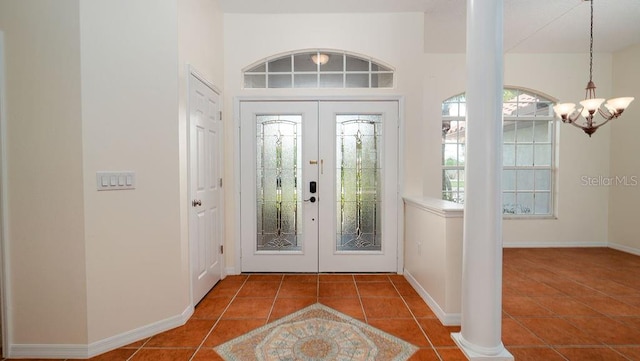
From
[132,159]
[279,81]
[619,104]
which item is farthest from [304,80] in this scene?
[619,104]

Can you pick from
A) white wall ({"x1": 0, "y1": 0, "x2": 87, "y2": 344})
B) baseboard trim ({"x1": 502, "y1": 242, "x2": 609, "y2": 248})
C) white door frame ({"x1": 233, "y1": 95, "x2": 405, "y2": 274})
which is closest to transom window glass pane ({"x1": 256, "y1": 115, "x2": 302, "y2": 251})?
white door frame ({"x1": 233, "y1": 95, "x2": 405, "y2": 274})

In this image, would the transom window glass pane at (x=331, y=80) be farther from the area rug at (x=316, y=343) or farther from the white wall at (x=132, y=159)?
the area rug at (x=316, y=343)

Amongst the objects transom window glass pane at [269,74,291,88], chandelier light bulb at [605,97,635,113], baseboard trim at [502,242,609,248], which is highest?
transom window glass pane at [269,74,291,88]

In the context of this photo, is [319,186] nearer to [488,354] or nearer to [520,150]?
[488,354]

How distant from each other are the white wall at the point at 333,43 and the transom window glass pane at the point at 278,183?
0.34 meters

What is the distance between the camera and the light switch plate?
6.84 ft

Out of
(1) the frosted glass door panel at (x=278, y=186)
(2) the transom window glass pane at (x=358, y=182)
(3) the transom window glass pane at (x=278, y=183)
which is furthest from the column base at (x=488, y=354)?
(3) the transom window glass pane at (x=278, y=183)

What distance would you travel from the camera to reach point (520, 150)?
5043 millimetres

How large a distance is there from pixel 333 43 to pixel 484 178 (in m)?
2.47

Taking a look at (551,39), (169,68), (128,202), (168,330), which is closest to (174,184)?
(128,202)

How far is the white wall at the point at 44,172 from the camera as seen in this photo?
199 cm

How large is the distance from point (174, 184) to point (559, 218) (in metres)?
5.87

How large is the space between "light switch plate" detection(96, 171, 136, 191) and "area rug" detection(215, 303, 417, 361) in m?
1.39

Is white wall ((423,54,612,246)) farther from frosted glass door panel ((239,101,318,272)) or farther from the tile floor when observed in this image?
frosted glass door panel ((239,101,318,272))
